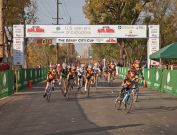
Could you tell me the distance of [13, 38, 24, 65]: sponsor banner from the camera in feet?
135

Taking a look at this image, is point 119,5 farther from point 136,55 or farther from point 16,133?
point 16,133

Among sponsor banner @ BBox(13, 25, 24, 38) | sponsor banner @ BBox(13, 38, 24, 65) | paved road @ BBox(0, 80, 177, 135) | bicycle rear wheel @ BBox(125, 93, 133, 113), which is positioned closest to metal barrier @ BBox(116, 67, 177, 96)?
paved road @ BBox(0, 80, 177, 135)

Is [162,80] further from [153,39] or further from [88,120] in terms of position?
[88,120]

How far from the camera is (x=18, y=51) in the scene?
136ft

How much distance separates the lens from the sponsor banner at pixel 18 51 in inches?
1614

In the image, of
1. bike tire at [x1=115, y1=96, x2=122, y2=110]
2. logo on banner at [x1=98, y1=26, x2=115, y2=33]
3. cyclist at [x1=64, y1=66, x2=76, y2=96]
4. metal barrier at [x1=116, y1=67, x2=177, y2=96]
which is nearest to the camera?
bike tire at [x1=115, y1=96, x2=122, y2=110]

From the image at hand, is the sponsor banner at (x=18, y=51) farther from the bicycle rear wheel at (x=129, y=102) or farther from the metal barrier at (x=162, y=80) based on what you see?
the bicycle rear wheel at (x=129, y=102)

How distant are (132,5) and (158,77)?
34944 millimetres

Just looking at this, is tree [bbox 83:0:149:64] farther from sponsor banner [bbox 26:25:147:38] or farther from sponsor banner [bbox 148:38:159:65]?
sponsor banner [bbox 26:25:147:38]

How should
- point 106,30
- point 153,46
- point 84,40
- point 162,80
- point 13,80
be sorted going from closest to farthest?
point 13,80, point 162,80, point 106,30, point 153,46, point 84,40

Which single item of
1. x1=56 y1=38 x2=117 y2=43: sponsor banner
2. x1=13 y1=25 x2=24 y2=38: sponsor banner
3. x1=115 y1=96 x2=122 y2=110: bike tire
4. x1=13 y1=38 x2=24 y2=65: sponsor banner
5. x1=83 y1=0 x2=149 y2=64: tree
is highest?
x1=83 y1=0 x2=149 y2=64: tree

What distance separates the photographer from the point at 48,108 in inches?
812

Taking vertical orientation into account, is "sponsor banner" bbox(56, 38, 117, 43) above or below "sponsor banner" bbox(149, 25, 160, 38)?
below

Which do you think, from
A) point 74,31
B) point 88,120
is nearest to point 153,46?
point 74,31
